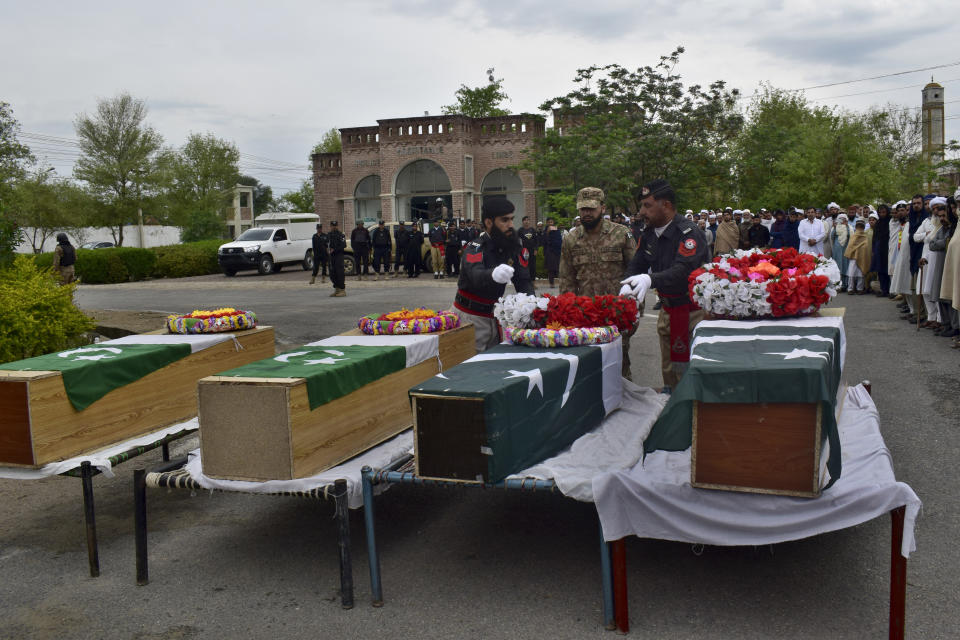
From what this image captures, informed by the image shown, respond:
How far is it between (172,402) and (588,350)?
113 inches

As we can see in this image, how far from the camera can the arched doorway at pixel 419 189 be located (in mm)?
43156

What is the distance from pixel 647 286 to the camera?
5.86 m

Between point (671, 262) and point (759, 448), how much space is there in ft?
9.64

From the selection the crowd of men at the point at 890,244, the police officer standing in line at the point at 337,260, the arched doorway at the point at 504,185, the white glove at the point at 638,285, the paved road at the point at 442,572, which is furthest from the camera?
the arched doorway at the point at 504,185

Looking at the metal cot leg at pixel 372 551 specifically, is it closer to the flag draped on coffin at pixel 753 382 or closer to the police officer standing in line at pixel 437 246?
the flag draped on coffin at pixel 753 382

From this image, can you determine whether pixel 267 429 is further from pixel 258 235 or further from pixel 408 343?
pixel 258 235

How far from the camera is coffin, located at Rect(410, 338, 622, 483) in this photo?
A: 3.93 meters

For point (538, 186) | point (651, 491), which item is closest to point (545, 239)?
point (538, 186)

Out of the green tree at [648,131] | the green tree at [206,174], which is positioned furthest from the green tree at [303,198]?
the green tree at [648,131]

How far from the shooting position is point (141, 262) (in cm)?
3020

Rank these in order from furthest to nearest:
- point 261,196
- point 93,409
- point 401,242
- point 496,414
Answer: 1. point 261,196
2. point 401,242
3. point 93,409
4. point 496,414

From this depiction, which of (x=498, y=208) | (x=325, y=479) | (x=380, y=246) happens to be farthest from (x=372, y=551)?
(x=380, y=246)

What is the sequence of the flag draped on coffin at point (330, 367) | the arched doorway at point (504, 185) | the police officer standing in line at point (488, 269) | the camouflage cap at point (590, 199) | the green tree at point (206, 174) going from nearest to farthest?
the flag draped on coffin at point (330, 367)
the police officer standing in line at point (488, 269)
the camouflage cap at point (590, 199)
the arched doorway at point (504, 185)
the green tree at point (206, 174)

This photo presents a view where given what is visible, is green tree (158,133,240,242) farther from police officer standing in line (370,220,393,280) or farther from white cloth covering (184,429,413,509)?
white cloth covering (184,429,413,509)
